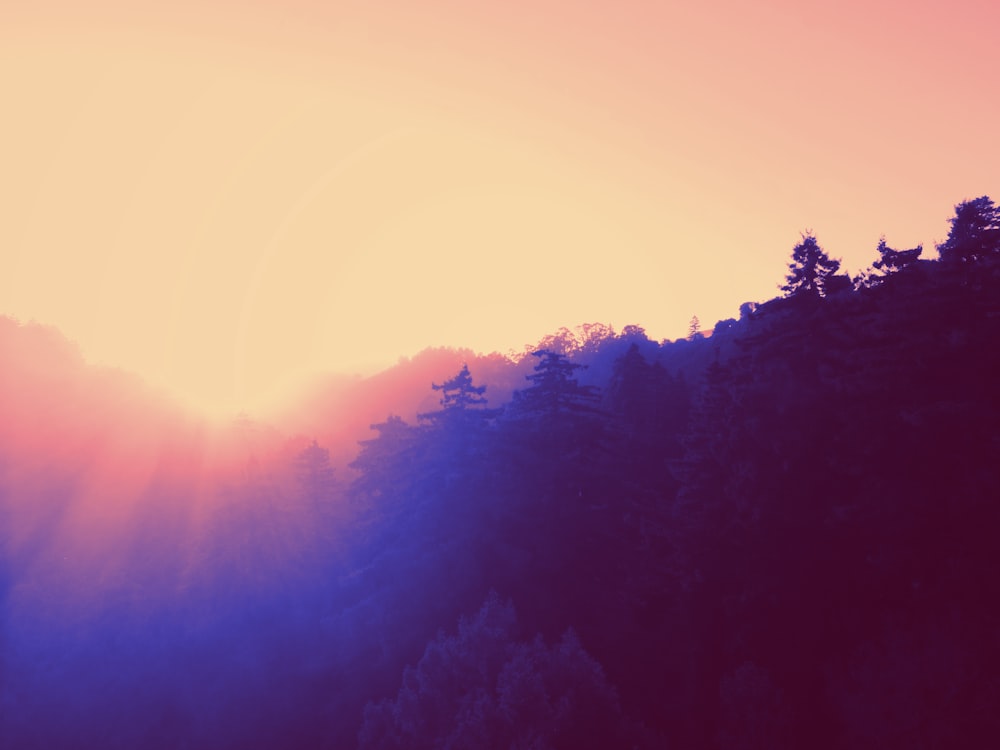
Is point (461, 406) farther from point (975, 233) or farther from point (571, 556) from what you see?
point (975, 233)

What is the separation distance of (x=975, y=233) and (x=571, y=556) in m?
26.4

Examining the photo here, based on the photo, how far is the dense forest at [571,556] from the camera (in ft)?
69.0

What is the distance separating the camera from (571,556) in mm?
36438

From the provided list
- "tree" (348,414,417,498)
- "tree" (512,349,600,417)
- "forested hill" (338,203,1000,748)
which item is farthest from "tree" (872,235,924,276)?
"tree" (348,414,417,498)

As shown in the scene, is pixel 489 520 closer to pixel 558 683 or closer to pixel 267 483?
pixel 558 683

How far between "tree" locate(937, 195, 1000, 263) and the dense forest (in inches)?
6.3

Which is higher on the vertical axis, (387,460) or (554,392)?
(554,392)

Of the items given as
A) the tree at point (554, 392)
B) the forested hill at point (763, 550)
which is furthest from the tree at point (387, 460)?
the tree at point (554, 392)

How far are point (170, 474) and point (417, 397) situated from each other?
1638 inches

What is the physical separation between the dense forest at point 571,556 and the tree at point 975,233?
16 cm

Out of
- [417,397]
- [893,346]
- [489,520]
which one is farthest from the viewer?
[417,397]

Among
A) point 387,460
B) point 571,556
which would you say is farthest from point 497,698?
point 387,460

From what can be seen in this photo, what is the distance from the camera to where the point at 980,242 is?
70.1 ft

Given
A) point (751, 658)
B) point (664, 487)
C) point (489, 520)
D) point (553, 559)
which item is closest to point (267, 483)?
point (489, 520)
